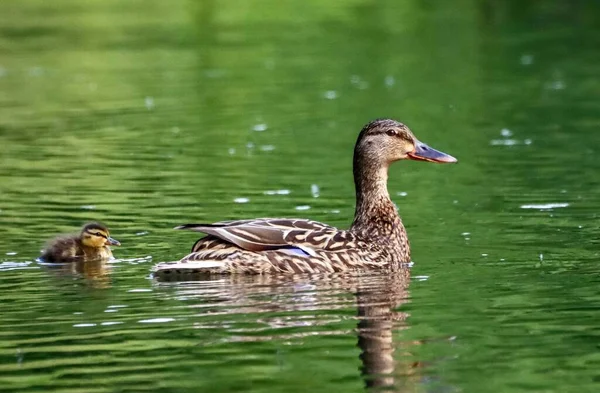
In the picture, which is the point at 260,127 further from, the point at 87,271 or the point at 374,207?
the point at 87,271

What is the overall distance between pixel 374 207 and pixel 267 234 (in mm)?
1348

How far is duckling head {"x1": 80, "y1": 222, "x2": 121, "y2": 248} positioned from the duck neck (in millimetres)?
2104

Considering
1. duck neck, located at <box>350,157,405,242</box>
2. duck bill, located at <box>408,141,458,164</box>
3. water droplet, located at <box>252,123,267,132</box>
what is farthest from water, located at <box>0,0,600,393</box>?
duck bill, located at <box>408,141,458,164</box>

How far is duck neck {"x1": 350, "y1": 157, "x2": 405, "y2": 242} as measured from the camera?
12.8m

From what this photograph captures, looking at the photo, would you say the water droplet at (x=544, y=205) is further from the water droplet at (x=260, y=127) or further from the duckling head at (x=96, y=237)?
the water droplet at (x=260, y=127)

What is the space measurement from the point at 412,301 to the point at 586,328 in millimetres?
1458

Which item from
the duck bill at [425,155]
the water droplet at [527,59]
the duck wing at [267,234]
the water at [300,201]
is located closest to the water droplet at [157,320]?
the water at [300,201]

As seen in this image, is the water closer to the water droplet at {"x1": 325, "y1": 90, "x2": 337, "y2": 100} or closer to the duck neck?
the water droplet at {"x1": 325, "y1": 90, "x2": 337, "y2": 100}

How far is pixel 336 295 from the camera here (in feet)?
36.7

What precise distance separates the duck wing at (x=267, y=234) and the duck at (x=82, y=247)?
65.2 inches

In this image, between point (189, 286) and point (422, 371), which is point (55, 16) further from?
point (422, 371)

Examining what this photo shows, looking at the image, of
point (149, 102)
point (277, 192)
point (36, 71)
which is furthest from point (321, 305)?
point (36, 71)

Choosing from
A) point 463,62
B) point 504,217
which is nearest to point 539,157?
point 504,217

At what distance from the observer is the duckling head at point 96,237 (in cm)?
1322
